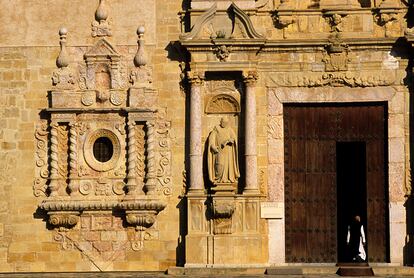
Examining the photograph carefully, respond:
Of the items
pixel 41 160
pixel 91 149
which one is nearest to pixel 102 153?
pixel 91 149

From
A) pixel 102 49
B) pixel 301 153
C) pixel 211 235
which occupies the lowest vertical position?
pixel 211 235

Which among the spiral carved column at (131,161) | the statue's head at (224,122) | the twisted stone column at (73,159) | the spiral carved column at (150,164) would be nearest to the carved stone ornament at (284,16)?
the statue's head at (224,122)

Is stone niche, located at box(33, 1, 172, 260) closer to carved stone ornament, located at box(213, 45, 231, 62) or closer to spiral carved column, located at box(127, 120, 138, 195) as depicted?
spiral carved column, located at box(127, 120, 138, 195)

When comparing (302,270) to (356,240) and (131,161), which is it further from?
(131,161)

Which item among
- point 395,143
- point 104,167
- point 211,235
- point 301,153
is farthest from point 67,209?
point 395,143

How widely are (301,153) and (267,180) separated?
887 mm

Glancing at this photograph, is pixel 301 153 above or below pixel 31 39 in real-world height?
below

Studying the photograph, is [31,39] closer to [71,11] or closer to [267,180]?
[71,11]

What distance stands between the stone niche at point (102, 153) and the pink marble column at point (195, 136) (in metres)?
Result: 0.53

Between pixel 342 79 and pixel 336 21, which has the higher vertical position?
pixel 336 21

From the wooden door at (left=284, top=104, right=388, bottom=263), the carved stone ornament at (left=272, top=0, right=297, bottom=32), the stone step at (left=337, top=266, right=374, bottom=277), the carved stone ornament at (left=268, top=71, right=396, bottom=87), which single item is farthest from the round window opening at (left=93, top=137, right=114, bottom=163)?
the stone step at (left=337, top=266, right=374, bottom=277)

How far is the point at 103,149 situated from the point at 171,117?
4.89 ft

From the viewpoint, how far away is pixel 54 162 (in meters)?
25.0

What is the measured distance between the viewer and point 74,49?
83.2ft
